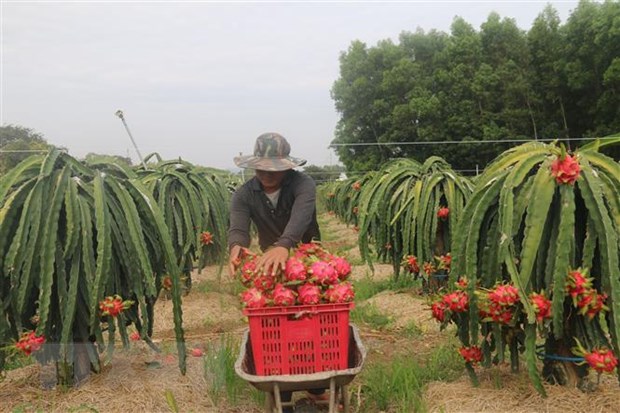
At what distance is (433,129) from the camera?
3098 centimetres

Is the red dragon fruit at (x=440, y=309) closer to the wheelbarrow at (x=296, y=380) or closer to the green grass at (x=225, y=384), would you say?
the wheelbarrow at (x=296, y=380)

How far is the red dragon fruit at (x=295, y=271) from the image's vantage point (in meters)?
2.99

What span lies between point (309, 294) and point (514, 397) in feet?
4.76

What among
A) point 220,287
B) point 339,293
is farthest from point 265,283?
point 220,287

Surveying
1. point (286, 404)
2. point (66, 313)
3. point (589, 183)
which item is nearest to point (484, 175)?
point (589, 183)

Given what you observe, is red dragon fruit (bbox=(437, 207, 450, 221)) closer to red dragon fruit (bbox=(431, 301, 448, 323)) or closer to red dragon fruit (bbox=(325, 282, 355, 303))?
red dragon fruit (bbox=(431, 301, 448, 323))

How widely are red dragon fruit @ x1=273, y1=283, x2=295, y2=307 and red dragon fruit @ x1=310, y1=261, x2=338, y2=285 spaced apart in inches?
6.0

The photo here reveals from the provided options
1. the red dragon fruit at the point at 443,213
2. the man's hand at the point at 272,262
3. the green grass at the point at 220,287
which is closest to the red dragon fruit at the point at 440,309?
the man's hand at the point at 272,262

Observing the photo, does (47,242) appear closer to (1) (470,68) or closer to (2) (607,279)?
(2) (607,279)

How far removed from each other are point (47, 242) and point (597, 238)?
3166 mm

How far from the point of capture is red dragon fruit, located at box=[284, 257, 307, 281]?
299 centimetres

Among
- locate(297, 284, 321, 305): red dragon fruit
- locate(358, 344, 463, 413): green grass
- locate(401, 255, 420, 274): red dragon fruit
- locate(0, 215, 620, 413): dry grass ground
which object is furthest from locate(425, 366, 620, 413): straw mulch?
locate(401, 255, 420, 274): red dragon fruit

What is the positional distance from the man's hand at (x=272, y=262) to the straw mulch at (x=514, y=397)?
49.7 inches

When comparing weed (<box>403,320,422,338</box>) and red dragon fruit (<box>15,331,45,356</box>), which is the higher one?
red dragon fruit (<box>15,331,45,356</box>)
